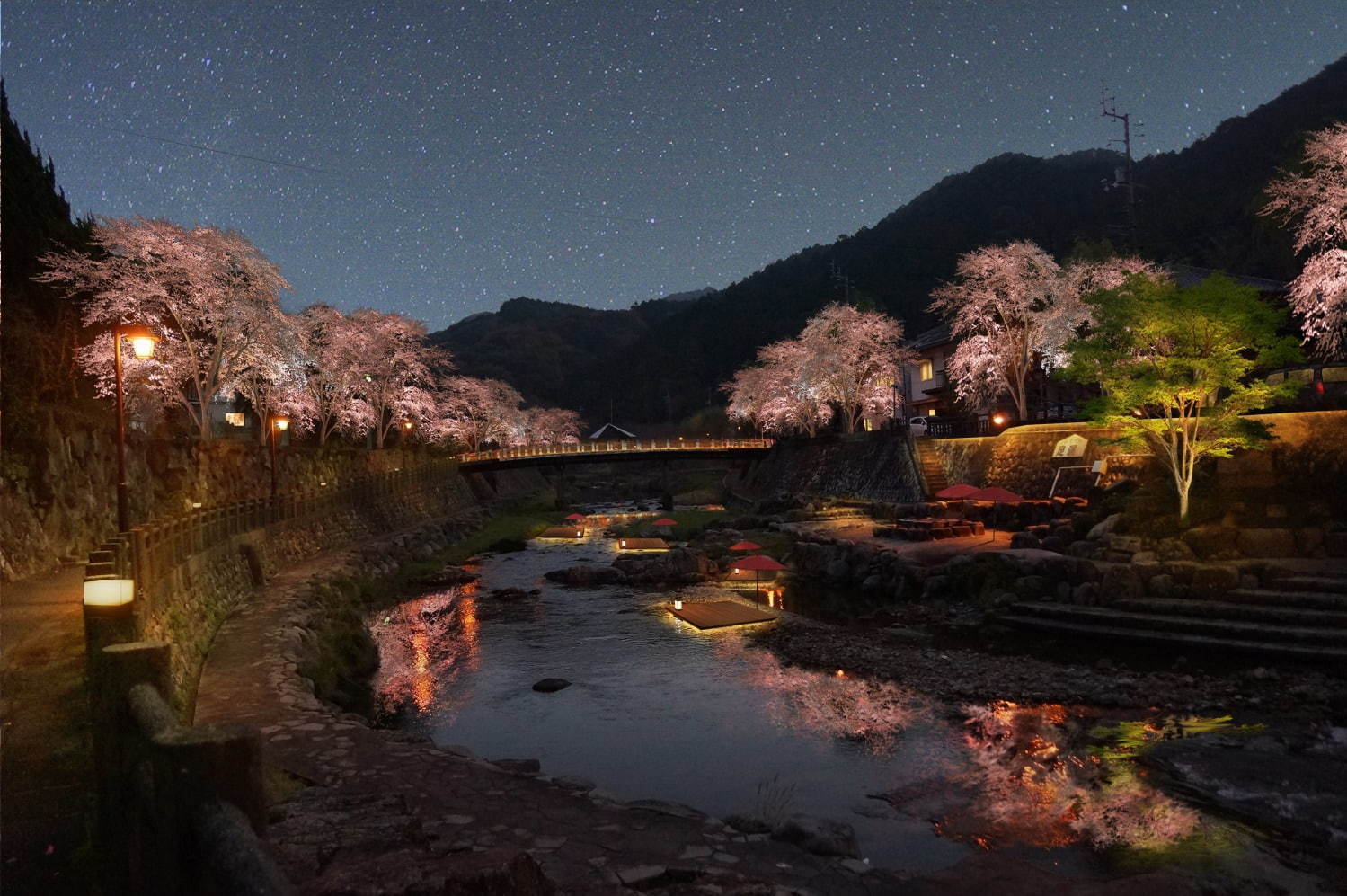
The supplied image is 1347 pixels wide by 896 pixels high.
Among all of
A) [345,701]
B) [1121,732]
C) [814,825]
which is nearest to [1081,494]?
[1121,732]

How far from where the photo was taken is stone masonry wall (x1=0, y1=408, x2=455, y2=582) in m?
16.6

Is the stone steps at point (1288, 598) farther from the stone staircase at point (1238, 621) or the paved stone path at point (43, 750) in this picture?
the paved stone path at point (43, 750)

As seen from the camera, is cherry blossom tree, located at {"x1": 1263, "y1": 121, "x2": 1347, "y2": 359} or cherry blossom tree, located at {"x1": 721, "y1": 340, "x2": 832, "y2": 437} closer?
cherry blossom tree, located at {"x1": 1263, "y1": 121, "x2": 1347, "y2": 359}

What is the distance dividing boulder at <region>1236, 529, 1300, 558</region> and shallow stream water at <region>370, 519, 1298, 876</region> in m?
9.85

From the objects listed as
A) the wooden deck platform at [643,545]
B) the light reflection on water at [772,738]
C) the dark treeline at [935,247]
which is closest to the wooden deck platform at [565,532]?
the wooden deck platform at [643,545]

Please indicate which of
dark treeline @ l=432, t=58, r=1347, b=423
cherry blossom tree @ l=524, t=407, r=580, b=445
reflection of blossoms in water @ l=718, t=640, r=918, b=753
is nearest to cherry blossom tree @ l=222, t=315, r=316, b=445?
reflection of blossoms in water @ l=718, t=640, r=918, b=753

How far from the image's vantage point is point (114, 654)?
665 centimetres

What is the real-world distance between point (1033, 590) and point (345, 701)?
19321 mm

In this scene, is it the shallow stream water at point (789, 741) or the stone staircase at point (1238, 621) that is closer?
the shallow stream water at point (789, 741)

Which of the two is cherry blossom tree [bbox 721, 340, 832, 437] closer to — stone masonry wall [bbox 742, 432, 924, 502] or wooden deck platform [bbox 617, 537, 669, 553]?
stone masonry wall [bbox 742, 432, 924, 502]

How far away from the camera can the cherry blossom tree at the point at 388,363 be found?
46.9 m

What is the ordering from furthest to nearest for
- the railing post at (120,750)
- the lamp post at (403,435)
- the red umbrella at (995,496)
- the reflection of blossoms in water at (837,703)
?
the lamp post at (403,435), the red umbrella at (995,496), the reflection of blossoms in water at (837,703), the railing post at (120,750)

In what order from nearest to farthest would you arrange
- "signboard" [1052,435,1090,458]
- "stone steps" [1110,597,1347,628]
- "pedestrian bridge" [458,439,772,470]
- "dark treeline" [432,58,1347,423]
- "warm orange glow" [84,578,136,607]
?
"warm orange glow" [84,578,136,607]
"stone steps" [1110,597,1347,628]
"signboard" [1052,435,1090,458]
"pedestrian bridge" [458,439,772,470]
"dark treeline" [432,58,1347,423]

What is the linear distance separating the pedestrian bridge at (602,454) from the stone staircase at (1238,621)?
4502cm
